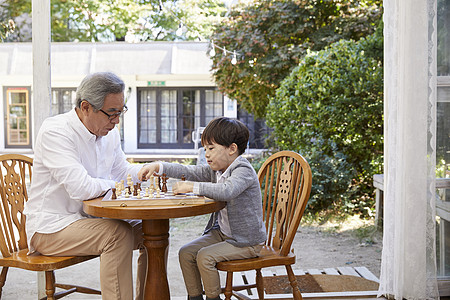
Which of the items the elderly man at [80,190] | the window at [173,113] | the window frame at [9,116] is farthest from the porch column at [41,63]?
the window frame at [9,116]

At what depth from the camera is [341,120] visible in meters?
6.31

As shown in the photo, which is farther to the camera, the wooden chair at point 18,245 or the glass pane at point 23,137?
the glass pane at point 23,137

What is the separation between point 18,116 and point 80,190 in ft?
41.3

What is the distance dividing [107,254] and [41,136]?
0.63 meters

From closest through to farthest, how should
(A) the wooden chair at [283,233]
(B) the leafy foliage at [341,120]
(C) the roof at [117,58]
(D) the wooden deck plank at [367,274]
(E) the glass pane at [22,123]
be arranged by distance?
(A) the wooden chair at [283,233]
(D) the wooden deck plank at [367,274]
(B) the leafy foliage at [341,120]
(C) the roof at [117,58]
(E) the glass pane at [22,123]

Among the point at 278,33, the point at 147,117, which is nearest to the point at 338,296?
the point at 278,33

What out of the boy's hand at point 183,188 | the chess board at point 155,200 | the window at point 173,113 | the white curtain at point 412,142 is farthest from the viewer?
the window at point 173,113

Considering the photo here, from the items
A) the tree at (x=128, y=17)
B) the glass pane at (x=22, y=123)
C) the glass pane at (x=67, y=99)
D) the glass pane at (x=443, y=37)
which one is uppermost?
the tree at (x=128, y=17)

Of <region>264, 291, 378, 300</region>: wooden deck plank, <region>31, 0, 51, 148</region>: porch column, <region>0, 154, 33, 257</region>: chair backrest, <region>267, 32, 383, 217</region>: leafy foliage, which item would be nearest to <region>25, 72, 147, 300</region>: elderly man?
<region>0, 154, 33, 257</region>: chair backrest

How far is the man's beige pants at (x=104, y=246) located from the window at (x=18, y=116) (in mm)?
12174

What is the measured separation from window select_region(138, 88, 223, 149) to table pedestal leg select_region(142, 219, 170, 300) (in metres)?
11.5

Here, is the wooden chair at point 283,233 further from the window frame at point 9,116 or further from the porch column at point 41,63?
the window frame at point 9,116

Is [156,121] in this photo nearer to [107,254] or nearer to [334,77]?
[334,77]

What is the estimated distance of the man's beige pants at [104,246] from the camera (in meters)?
2.22
